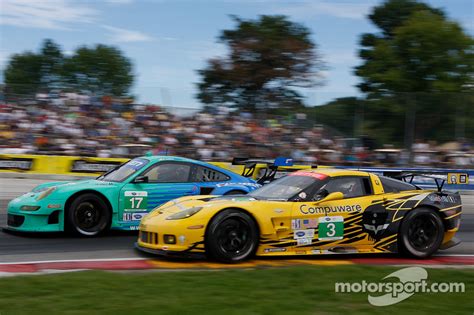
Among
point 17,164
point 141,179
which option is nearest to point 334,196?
point 141,179

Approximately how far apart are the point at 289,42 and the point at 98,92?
68.0 ft

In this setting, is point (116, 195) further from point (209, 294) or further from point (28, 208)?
point (209, 294)

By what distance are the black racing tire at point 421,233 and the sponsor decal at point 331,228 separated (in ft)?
3.07

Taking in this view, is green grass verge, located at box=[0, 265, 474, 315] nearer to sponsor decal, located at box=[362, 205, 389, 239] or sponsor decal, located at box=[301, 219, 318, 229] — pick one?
sponsor decal, located at box=[301, 219, 318, 229]

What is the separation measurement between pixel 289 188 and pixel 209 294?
9.98ft

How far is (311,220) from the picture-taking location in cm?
809

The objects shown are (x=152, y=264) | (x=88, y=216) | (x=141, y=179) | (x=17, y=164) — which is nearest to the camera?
(x=152, y=264)

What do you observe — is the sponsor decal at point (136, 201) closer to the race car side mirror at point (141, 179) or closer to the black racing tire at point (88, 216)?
the race car side mirror at point (141, 179)

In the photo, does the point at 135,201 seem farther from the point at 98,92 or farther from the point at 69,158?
the point at 98,92

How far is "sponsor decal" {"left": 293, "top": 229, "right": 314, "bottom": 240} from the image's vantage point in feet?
26.4

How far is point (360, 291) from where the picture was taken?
608 centimetres

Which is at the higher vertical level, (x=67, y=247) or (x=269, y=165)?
(x=269, y=165)

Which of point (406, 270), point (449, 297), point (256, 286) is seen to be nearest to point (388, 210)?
point (406, 270)

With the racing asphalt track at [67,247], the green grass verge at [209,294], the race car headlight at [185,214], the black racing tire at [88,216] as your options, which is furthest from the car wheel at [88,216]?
the green grass verge at [209,294]
